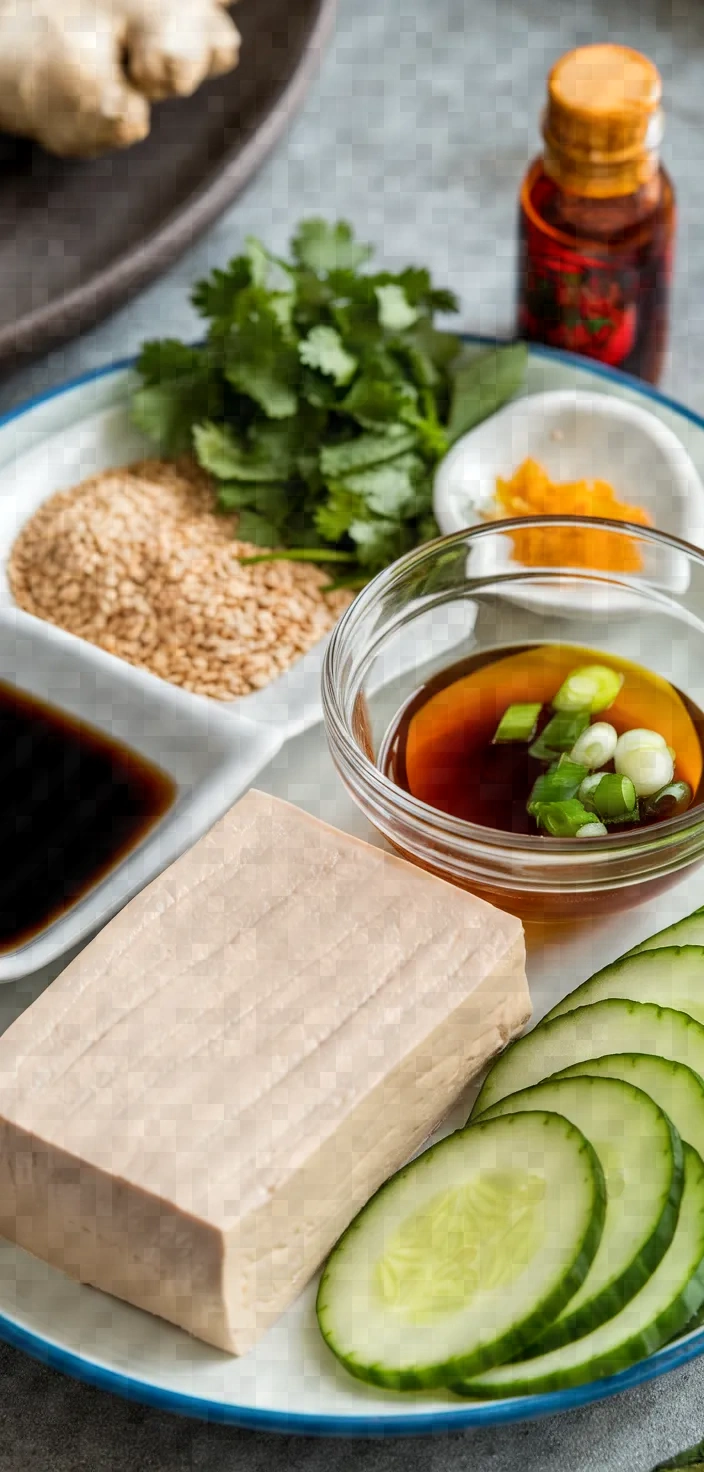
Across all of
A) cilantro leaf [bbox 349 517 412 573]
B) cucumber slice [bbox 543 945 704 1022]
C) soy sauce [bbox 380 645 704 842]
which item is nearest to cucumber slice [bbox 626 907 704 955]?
cucumber slice [bbox 543 945 704 1022]

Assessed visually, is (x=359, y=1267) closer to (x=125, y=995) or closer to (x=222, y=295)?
(x=125, y=995)

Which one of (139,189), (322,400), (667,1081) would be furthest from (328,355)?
(667,1081)

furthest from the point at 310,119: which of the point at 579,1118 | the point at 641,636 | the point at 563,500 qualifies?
the point at 579,1118

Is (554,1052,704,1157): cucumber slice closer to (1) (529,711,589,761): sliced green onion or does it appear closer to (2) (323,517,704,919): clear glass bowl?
(2) (323,517,704,919): clear glass bowl

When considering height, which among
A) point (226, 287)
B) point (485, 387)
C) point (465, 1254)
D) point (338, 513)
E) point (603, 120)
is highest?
point (603, 120)

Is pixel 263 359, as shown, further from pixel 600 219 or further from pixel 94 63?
pixel 94 63

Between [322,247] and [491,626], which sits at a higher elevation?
[322,247]

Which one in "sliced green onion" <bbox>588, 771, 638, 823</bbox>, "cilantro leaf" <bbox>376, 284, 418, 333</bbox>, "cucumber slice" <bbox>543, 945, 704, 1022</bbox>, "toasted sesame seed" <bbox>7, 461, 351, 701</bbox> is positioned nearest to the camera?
"cucumber slice" <bbox>543, 945, 704, 1022</bbox>
